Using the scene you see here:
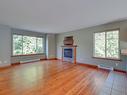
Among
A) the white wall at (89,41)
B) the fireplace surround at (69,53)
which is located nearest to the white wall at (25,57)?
the fireplace surround at (69,53)

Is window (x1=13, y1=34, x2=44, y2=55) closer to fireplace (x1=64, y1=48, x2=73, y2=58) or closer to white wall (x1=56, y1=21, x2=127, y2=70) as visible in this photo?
fireplace (x1=64, y1=48, x2=73, y2=58)

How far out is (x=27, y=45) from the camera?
6.80 m

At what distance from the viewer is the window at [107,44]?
4527 millimetres

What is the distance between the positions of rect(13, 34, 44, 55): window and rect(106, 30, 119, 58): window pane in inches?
206

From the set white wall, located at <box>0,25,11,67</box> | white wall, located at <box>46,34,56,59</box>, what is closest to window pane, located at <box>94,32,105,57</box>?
white wall, located at <box>46,34,56,59</box>

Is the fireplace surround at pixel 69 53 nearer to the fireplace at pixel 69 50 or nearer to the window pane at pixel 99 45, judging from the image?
the fireplace at pixel 69 50

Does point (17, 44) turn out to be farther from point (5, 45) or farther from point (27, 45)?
point (5, 45)

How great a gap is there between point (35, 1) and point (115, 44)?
412cm

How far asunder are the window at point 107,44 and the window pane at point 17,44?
501 centimetres

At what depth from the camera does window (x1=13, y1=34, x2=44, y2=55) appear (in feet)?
20.2

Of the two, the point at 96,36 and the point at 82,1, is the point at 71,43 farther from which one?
the point at 82,1

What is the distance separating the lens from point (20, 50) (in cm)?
637

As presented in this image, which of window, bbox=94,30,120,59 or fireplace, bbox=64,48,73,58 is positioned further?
fireplace, bbox=64,48,73,58

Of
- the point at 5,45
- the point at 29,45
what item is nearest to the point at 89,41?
the point at 29,45
